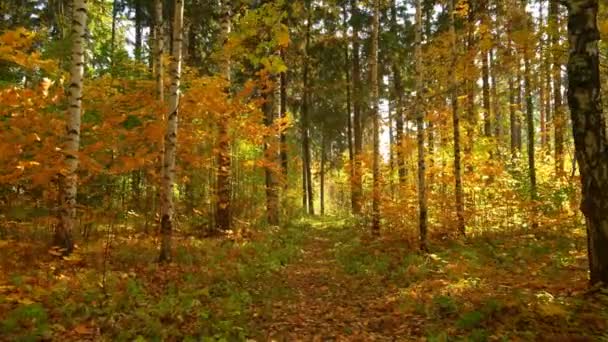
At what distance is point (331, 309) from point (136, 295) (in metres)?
3.26

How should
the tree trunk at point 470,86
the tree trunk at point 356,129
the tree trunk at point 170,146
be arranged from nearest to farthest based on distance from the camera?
the tree trunk at point 170,146 → the tree trunk at point 470,86 → the tree trunk at point 356,129

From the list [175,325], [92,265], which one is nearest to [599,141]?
[175,325]

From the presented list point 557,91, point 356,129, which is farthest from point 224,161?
point 356,129

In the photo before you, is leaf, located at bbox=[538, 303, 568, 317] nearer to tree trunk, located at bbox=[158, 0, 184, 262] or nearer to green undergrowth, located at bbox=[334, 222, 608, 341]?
green undergrowth, located at bbox=[334, 222, 608, 341]

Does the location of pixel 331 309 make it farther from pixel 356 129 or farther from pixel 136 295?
pixel 356 129

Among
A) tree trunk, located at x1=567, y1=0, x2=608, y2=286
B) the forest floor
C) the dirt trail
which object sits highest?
tree trunk, located at x1=567, y1=0, x2=608, y2=286

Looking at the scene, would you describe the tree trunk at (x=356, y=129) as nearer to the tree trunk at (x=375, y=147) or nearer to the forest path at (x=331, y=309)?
the tree trunk at (x=375, y=147)

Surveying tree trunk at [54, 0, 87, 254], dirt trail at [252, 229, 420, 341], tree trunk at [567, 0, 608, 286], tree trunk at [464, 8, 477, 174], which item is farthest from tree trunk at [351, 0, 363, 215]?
tree trunk at [567, 0, 608, 286]

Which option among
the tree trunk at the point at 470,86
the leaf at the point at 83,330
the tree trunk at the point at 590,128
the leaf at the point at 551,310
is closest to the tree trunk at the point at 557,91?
the tree trunk at the point at 470,86

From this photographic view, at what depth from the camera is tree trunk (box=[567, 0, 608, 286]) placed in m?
6.16

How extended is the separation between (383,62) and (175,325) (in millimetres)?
21464

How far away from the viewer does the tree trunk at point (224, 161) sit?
42.0 feet

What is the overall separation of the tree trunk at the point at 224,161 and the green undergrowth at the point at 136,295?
2.78m

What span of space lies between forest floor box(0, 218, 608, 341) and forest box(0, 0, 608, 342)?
0.04 metres
